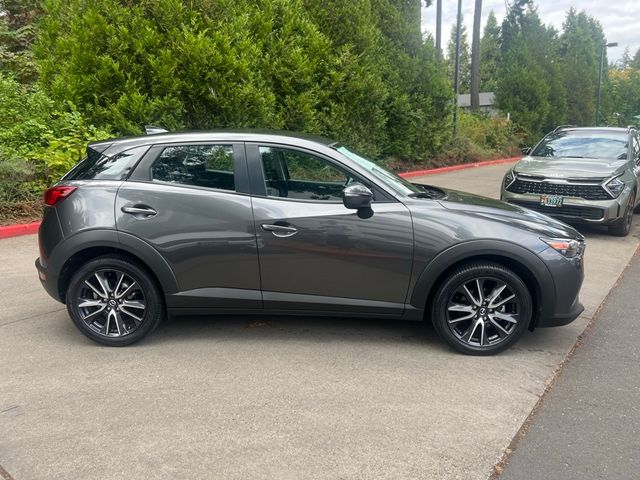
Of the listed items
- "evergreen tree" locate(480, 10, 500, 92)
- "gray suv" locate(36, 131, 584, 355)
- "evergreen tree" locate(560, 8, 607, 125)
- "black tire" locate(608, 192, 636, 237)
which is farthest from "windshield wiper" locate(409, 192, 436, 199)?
"evergreen tree" locate(480, 10, 500, 92)

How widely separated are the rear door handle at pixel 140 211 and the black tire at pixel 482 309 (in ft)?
7.14

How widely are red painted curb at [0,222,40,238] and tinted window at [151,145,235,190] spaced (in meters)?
4.33

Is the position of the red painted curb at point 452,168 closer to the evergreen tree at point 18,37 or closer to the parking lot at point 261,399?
the evergreen tree at point 18,37

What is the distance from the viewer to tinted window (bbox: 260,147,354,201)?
162 inches

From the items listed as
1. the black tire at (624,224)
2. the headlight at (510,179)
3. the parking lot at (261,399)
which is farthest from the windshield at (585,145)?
the parking lot at (261,399)

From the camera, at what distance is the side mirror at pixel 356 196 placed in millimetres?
3797

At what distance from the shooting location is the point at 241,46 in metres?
9.80

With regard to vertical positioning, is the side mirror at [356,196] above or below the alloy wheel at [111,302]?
above

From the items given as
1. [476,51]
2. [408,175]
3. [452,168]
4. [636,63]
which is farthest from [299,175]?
[636,63]

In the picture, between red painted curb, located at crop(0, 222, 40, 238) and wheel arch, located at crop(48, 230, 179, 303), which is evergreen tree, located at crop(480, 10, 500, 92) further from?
wheel arch, located at crop(48, 230, 179, 303)

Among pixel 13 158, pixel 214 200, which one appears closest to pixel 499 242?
pixel 214 200

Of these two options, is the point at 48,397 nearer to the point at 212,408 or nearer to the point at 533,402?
the point at 212,408

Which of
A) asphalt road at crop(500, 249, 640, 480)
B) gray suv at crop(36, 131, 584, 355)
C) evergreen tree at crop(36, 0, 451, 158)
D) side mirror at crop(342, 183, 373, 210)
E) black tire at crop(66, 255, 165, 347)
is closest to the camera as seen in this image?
asphalt road at crop(500, 249, 640, 480)

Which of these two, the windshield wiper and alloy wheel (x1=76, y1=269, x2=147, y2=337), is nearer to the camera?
alloy wheel (x1=76, y1=269, x2=147, y2=337)
